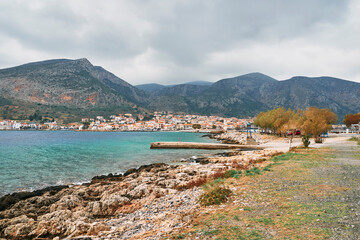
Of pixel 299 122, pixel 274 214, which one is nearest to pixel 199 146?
pixel 299 122

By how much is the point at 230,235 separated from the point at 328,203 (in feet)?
14.1

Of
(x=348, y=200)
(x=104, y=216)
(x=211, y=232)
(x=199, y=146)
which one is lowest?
(x=199, y=146)

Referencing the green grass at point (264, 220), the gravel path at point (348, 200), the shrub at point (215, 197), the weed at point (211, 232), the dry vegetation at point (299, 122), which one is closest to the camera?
the gravel path at point (348, 200)

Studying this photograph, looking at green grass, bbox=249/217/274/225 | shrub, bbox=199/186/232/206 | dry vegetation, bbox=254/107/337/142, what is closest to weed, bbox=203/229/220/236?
green grass, bbox=249/217/274/225

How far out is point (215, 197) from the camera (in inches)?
320

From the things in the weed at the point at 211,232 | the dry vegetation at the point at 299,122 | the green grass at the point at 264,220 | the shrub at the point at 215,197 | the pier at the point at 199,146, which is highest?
the dry vegetation at the point at 299,122

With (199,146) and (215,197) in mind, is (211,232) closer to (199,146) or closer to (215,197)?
(215,197)

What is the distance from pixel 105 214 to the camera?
938 centimetres

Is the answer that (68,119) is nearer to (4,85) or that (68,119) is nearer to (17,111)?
(17,111)

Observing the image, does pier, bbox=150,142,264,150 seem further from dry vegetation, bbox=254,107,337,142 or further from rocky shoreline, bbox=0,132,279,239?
rocky shoreline, bbox=0,132,279,239

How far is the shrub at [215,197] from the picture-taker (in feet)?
25.7

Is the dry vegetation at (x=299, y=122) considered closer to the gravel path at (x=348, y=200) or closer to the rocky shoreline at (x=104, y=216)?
the gravel path at (x=348, y=200)

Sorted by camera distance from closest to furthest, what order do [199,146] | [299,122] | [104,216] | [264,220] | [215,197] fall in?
[264,220]
[215,197]
[104,216]
[199,146]
[299,122]

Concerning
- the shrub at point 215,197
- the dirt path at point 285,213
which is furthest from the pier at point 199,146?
the shrub at point 215,197
